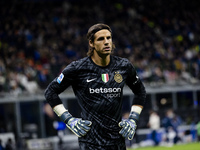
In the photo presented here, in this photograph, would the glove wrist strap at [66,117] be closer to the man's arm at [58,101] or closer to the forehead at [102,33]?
the man's arm at [58,101]

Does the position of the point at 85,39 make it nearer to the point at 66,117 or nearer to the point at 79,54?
the point at 79,54

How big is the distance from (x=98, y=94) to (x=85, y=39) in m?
17.9

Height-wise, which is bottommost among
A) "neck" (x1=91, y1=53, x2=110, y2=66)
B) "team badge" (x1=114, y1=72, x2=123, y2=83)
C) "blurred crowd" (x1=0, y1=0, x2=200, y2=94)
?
"team badge" (x1=114, y1=72, x2=123, y2=83)

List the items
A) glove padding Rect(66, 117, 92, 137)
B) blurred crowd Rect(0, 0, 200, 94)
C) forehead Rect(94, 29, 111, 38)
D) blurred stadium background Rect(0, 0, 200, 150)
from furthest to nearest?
blurred crowd Rect(0, 0, 200, 94)
blurred stadium background Rect(0, 0, 200, 150)
forehead Rect(94, 29, 111, 38)
glove padding Rect(66, 117, 92, 137)

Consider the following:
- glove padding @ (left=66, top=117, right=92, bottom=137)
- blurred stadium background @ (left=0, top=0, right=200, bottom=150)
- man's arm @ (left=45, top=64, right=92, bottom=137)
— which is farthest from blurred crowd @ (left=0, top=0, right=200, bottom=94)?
glove padding @ (left=66, top=117, right=92, bottom=137)

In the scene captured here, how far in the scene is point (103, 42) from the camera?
4867mm

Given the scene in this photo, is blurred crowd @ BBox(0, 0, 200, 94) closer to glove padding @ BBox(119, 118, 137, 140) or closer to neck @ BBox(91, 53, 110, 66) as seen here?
neck @ BBox(91, 53, 110, 66)

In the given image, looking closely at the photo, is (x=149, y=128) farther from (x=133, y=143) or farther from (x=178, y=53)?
(x=178, y=53)

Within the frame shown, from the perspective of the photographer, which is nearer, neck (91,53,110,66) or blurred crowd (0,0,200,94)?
neck (91,53,110,66)

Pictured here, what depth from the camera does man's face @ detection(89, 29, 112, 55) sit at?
4852 mm

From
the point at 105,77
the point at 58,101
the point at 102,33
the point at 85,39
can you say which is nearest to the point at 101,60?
the point at 105,77

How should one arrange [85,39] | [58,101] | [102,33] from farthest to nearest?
[85,39], [58,101], [102,33]

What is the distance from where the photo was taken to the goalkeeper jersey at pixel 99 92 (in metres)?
4.82

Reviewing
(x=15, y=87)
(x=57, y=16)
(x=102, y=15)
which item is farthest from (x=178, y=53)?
(x=15, y=87)
